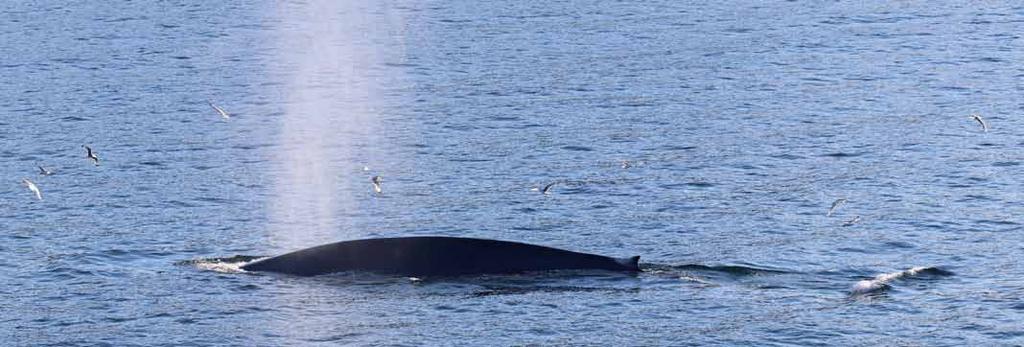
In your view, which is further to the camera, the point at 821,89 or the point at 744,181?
the point at 821,89

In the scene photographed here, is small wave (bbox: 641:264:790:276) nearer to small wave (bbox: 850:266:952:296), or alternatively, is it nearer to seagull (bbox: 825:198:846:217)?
small wave (bbox: 850:266:952:296)

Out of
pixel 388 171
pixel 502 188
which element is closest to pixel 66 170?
pixel 388 171

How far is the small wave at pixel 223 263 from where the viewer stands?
24511mm

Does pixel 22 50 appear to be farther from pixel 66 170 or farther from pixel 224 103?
pixel 66 170

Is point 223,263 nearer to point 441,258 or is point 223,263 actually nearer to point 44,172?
point 441,258

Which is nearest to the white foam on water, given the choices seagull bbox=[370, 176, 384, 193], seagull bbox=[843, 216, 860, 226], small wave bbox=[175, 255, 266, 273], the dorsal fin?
the dorsal fin

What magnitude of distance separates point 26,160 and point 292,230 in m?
8.36

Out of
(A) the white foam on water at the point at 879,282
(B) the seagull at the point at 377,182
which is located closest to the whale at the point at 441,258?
(A) the white foam on water at the point at 879,282

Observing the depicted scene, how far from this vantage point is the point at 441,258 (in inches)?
900

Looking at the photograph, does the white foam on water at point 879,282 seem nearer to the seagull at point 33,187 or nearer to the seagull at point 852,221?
the seagull at point 852,221

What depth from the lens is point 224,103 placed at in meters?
41.2

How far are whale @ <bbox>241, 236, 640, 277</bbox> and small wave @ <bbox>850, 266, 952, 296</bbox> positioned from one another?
2781mm

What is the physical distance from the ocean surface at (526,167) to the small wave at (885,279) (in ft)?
0.20

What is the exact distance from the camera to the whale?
2281cm
